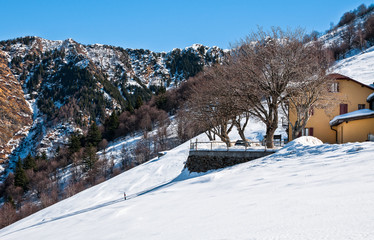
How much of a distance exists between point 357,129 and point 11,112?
18807 centimetres

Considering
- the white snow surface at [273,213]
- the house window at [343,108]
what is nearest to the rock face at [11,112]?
the house window at [343,108]

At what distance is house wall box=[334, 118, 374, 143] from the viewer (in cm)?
2334

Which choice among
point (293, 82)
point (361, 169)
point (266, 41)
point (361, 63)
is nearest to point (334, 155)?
point (361, 169)

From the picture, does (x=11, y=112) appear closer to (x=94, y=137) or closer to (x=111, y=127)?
(x=111, y=127)

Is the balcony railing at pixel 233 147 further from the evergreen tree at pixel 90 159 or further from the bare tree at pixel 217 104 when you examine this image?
the evergreen tree at pixel 90 159

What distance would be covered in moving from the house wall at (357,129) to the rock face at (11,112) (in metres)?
147

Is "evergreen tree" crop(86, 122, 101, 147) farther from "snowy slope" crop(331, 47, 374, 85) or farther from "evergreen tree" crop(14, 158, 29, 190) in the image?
"snowy slope" crop(331, 47, 374, 85)

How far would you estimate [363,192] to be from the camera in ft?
17.6

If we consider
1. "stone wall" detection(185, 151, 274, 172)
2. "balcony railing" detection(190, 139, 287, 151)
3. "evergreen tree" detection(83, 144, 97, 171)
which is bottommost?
"evergreen tree" detection(83, 144, 97, 171)

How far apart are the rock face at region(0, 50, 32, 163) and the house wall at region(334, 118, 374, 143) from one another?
14705 cm

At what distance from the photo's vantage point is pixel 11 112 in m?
166

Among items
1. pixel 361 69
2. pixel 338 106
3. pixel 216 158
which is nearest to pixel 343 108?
pixel 338 106

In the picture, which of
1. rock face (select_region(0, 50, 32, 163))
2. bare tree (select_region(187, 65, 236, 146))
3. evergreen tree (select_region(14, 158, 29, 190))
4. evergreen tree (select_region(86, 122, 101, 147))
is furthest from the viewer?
rock face (select_region(0, 50, 32, 163))

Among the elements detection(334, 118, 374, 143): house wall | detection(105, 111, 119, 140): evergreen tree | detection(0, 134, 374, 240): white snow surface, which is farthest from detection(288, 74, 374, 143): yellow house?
detection(105, 111, 119, 140): evergreen tree
